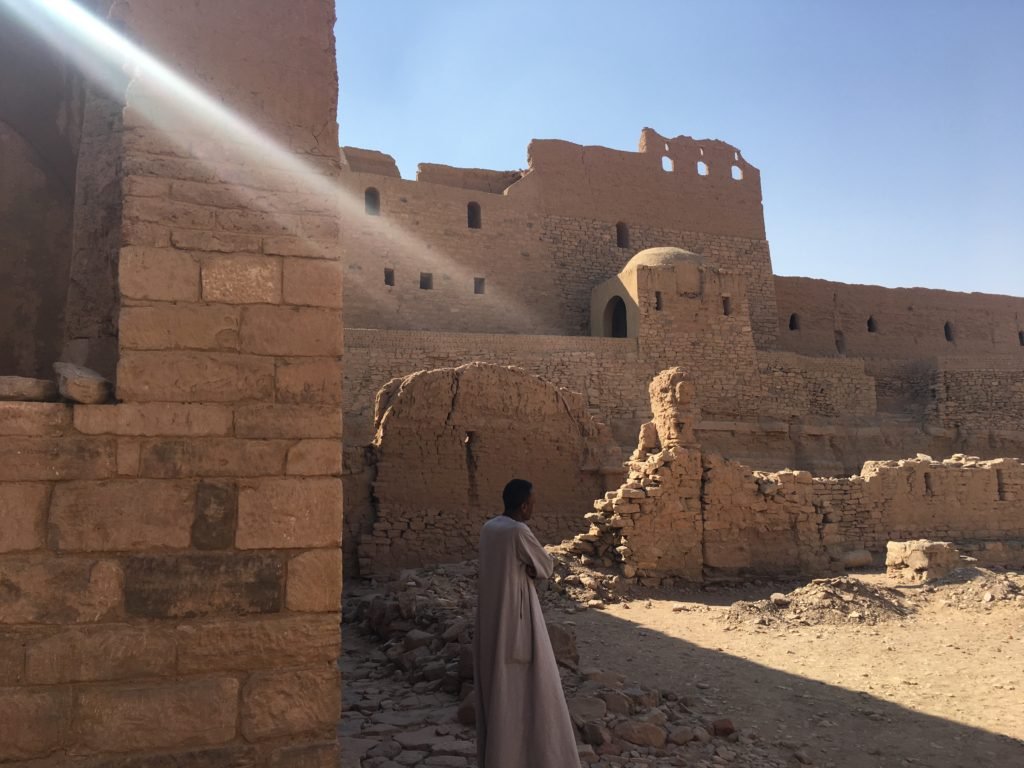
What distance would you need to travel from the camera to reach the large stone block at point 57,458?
257 centimetres

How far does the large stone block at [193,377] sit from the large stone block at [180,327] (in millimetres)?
37

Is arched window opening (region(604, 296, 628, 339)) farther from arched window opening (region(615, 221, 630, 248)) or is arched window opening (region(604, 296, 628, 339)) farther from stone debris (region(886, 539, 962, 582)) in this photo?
stone debris (region(886, 539, 962, 582))

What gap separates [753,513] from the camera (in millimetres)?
10430

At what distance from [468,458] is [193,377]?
8.07m

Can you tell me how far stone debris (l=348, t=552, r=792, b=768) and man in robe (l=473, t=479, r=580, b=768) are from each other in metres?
0.75

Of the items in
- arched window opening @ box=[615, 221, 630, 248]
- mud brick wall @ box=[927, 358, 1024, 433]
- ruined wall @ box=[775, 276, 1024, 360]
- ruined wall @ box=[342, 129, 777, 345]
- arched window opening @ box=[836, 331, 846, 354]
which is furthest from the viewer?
ruined wall @ box=[775, 276, 1024, 360]

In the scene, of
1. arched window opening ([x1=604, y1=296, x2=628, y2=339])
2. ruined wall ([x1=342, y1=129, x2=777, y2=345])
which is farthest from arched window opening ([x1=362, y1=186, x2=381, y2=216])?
arched window opening ([x1=604, y1=296, x2=628, y2=339])

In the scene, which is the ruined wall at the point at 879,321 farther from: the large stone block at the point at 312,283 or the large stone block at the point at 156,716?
the large stone block at the point at 156,716

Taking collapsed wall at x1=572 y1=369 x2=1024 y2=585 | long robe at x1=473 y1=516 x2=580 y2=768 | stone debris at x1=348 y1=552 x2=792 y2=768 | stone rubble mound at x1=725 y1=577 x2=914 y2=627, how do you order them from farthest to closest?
collapsed wall at x1=572 y1=369 x2=1024 y2=585 → stone rubble mound at x1=725 y1=577 x2=914 y2=627 → stone debris at x1=348 y1=552 x2=792 y2=768 → long robe at x1=473 y1=516 x2=580 y2=768

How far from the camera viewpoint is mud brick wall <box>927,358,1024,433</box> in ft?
77.7

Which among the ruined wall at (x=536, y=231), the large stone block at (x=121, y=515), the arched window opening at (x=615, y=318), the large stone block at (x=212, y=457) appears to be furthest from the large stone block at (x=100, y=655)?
the arched window opening at (x=615, y=318)

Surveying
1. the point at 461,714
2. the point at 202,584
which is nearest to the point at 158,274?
the point at 202,584

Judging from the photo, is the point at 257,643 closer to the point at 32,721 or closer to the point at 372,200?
the point at 32,721

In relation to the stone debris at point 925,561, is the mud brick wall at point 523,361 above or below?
above
